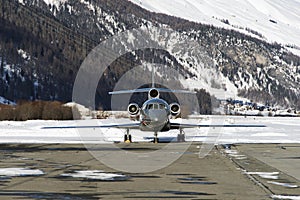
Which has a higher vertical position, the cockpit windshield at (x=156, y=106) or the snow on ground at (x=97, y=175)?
the cockpit windshield at (x=156, y=106)

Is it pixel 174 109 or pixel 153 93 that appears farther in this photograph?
pixel 153 93

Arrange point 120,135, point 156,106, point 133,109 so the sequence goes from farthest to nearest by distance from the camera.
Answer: point 120,135 < point 133,109 < point 156,106

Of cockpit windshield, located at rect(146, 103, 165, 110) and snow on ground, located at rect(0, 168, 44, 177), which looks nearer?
snow on ground, located at rect(0, 168, 44, 177)

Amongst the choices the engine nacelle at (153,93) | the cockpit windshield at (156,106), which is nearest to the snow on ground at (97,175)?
the cockpit windshield at (156,106)

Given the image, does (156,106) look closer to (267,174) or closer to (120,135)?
(120,135)

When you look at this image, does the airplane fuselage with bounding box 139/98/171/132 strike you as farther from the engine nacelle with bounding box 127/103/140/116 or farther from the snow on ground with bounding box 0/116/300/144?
the snow on ground with bounding box 0/116/300/144

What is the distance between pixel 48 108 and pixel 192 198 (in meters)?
88.2

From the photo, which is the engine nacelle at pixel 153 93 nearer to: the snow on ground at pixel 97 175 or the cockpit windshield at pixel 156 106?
the cockpit windshield at pixel 156 106

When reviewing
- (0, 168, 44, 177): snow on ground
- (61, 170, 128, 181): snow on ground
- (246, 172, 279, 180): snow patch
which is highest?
(0, 168, 44, 177): snow on ground

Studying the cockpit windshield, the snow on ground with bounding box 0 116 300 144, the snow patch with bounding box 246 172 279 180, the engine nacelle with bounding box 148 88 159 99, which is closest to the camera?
the snow patch with bounding box 246 172 279 180

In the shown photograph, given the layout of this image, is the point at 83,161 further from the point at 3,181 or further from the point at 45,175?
the point at 3,181

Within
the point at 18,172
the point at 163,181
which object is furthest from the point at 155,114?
the point at 163,181

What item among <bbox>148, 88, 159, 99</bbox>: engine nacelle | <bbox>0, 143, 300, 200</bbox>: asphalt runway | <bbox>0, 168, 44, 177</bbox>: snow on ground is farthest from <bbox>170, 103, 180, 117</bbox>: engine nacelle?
<bbox>0, 168, 44, 177</bbox>: snow on ground

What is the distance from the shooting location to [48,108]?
98.8 metres
